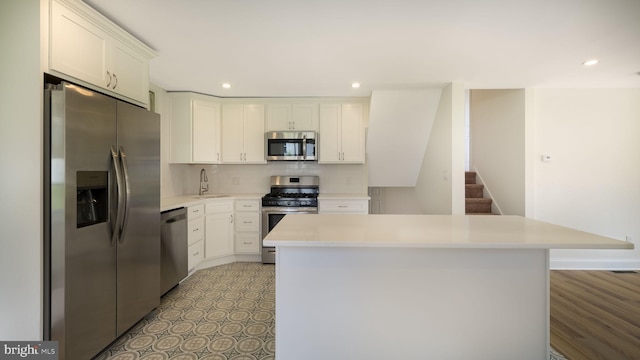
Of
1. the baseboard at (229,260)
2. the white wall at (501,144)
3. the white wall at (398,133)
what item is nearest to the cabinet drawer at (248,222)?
the baseboard at (229,260)

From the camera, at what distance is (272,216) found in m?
3.66

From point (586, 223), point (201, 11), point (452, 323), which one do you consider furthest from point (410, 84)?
point (586, 223)

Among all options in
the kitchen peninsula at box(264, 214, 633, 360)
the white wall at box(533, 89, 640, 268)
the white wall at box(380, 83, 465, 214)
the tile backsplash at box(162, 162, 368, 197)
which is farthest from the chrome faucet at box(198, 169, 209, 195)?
the white wall at box(533, 89, 640, 268)

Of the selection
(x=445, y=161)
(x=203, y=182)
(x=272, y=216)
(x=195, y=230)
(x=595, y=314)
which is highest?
(x=445, y=161)

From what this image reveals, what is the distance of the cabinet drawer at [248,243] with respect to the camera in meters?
3.73

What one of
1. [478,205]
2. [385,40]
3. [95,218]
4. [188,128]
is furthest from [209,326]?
[478,205]

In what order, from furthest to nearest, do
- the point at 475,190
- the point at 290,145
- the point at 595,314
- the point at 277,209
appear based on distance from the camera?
the point at 475,190
the point at 290,145
the point at 277,209
the point at 595,314

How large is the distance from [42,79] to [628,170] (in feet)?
20.2

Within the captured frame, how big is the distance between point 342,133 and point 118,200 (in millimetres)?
2897

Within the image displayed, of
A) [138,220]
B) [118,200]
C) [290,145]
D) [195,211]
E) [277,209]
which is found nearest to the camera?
[118,200]

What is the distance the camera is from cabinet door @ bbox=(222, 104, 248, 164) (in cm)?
398

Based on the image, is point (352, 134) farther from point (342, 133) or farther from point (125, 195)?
point (125, 195)

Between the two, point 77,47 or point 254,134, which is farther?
point 254,134

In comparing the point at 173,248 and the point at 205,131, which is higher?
the point at 205,131
